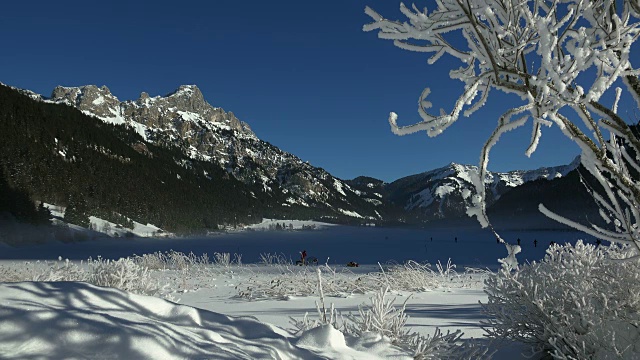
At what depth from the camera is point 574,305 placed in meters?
3.36

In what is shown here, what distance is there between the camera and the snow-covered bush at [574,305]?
3.07m

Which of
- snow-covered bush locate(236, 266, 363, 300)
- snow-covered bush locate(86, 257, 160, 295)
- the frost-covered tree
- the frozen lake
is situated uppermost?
the frost-covered tree

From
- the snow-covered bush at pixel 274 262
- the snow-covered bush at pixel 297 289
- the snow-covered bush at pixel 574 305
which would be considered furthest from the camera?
the snow-covered bush at pixel 274 262

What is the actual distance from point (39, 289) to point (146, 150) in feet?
425

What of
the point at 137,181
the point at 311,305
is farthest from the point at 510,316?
the point at 137,181

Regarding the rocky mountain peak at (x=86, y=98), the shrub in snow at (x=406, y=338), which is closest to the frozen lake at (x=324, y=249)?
the shrub in snow at (x=406, y=338)

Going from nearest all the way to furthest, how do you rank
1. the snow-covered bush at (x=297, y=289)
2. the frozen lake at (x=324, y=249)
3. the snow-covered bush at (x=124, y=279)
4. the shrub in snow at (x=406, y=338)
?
the shrub in snow at (x=406, y=338), the snow-covered bush at (x=124, y=279), the snow-covered bush at (x=297, y=289), the frozen lake at (x=324, y=249)

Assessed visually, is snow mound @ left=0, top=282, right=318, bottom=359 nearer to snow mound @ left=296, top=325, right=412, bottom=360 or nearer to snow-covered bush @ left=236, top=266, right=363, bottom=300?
snow mound @ left=296, top=325, right=412, bottom=360

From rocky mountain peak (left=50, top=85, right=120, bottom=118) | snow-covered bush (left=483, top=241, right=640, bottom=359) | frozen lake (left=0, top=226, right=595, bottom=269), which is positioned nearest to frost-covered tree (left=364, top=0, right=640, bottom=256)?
snow-covered bush (left=483, top=241, right=640, bottom=359)

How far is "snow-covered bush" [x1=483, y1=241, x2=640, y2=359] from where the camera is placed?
307 cm

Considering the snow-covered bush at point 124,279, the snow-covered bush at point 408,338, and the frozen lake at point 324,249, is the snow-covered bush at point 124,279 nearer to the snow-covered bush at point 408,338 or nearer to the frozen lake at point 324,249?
the snow-covered bush at point 408,338

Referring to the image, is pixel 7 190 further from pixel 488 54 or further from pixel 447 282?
pixel 488 54

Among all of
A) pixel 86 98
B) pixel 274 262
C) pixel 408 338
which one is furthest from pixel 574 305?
pixel 86 98

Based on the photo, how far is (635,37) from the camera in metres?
1.76
